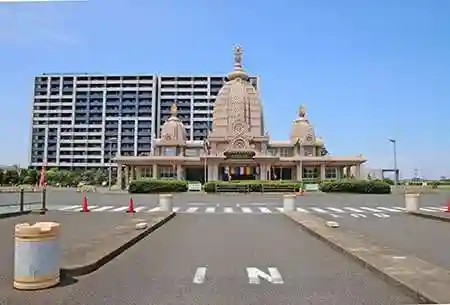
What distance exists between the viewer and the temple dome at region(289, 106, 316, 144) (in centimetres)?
8531

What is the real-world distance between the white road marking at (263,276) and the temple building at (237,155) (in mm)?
63032

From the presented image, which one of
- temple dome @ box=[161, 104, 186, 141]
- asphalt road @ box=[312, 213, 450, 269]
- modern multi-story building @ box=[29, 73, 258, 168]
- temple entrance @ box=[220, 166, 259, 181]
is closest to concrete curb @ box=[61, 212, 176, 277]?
asphalt road @ box=[312, 213, 450, 269]

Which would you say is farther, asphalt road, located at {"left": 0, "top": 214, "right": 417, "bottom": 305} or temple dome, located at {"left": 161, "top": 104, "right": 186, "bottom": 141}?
temple dome, located at {"left": 161, "top": 104, "right": 186, "bottom": 141}

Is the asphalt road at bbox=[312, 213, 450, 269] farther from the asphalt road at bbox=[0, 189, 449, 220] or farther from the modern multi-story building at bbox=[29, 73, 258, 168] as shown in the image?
the modern multi-story building at bbox=[29, 73, 258, 168]

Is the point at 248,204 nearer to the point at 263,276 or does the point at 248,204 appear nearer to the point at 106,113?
the point at 263,276

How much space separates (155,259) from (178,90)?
12968 centimetres

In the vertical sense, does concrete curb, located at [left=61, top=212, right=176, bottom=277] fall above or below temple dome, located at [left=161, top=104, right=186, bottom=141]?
below

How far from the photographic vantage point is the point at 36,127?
135 metres

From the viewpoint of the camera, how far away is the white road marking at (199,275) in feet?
23.8

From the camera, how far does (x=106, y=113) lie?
13525 centimetres

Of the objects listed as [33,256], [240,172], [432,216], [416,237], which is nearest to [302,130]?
[240,172]

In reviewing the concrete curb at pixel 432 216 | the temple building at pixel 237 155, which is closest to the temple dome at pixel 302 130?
the temple building at pixel 237 155

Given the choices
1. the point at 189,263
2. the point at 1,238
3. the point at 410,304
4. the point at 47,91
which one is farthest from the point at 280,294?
the point at 47,91

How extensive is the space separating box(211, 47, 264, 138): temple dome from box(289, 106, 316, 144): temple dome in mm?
8003
